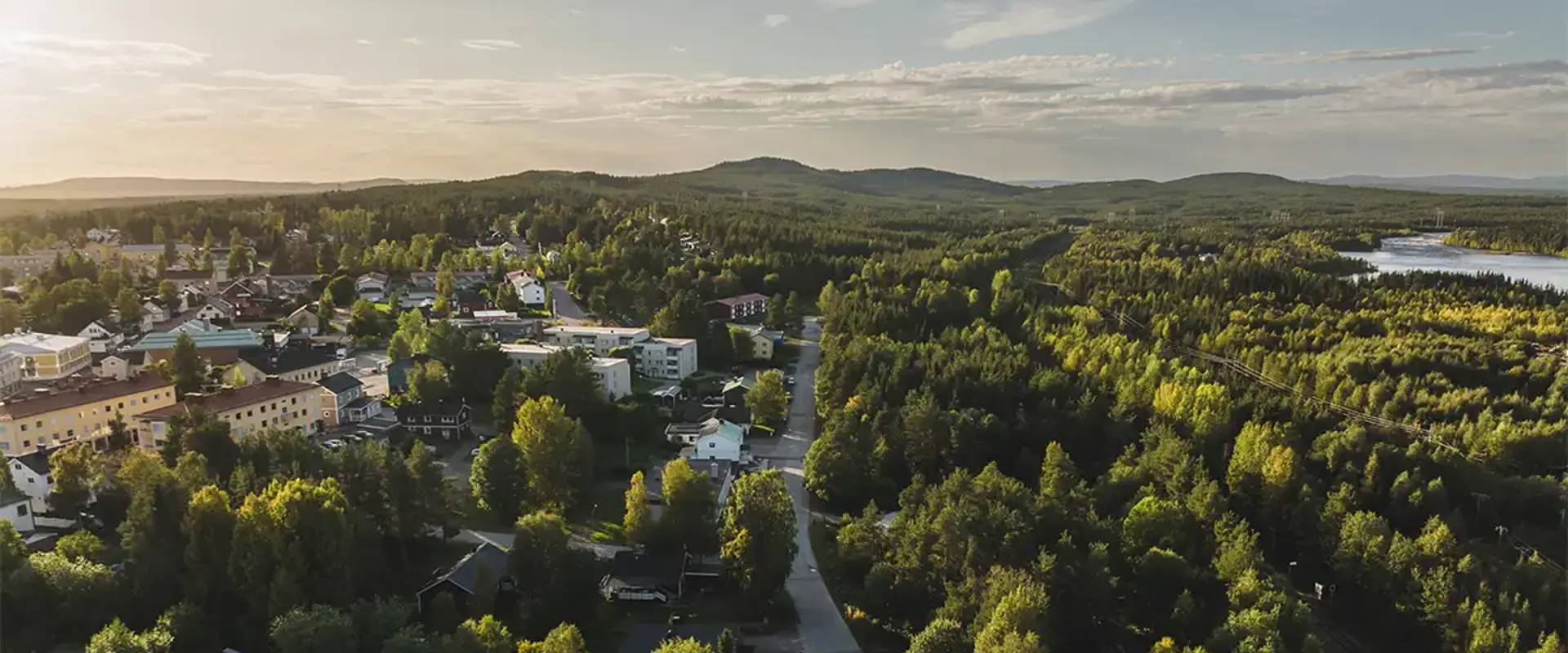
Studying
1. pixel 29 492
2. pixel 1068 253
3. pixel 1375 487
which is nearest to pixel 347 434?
pixel 29 492

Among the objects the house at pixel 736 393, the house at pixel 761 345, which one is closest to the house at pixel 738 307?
the house at pixel 761 345

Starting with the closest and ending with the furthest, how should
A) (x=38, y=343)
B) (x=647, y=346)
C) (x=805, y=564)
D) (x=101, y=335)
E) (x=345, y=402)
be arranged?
1. (x=805, y=564)
2. (x=345, y=402)
3. (x=38, y=343)
4. (x=647, y=346)
5. (x=101, y=335)

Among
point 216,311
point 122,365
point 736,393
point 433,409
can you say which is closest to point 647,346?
point 736,393

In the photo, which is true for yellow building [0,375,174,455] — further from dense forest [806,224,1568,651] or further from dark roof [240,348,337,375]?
dense forest [806,224,1568,651]

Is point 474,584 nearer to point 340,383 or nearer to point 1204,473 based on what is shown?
point 340,383

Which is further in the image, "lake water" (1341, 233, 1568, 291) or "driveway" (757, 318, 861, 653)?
"lake water" (1341, 233, 1568, 291)

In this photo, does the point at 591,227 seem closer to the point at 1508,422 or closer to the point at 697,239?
the point at 697,239

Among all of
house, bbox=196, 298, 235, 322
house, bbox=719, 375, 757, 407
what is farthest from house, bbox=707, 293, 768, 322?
house, bbox=196, 298, 235, 322
